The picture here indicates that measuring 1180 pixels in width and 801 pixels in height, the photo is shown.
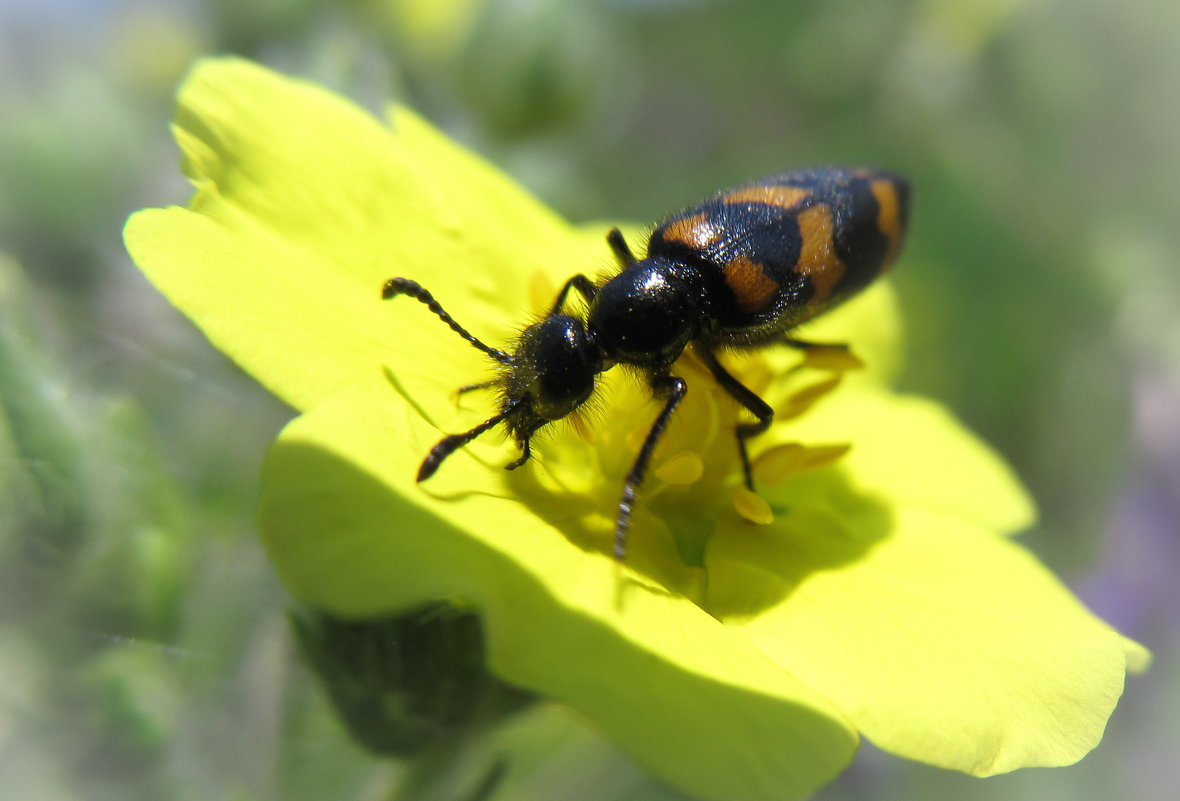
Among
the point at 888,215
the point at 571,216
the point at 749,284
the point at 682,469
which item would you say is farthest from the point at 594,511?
the point at 571,216

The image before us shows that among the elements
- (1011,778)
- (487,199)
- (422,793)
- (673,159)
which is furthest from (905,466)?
(673,159)

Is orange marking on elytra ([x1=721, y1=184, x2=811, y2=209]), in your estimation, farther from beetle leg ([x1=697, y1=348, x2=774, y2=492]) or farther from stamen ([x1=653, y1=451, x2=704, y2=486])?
stamen ([x1=653, y1=451, x2=704, y2=486])

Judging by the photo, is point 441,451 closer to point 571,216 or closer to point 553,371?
point 553,371

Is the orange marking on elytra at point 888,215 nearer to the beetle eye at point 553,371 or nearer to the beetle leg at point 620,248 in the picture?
the beetle leg at point 620,248

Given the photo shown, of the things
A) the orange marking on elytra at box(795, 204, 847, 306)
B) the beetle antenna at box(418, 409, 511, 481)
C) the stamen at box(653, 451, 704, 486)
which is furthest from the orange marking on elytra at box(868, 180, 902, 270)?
the beetle antenna at box(418, 409, 511, 481)

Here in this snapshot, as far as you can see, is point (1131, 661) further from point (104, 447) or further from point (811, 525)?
point (104, 447)
